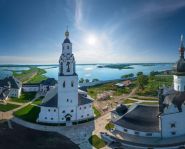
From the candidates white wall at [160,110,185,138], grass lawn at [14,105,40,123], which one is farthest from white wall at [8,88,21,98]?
white wall at [160,110,185,138]

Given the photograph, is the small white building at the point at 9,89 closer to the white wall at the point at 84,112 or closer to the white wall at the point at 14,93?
the white wall at the point at 14,93

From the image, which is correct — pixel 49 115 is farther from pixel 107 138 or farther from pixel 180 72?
pixel 180 72

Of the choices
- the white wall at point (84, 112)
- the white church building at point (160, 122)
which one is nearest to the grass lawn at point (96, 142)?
the white church building at point (160, 122)

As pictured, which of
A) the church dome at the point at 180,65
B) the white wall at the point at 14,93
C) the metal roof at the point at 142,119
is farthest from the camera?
the white wall at the point at 14,93

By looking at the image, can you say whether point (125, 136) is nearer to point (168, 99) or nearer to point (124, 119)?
point (124, 119)

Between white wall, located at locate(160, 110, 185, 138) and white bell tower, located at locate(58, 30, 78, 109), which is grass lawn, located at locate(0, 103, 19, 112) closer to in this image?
white bell tower, located at locate(58, 30, 78, 109)

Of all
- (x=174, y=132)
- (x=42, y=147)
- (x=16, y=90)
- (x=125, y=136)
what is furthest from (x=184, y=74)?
(x=16, y=90)
